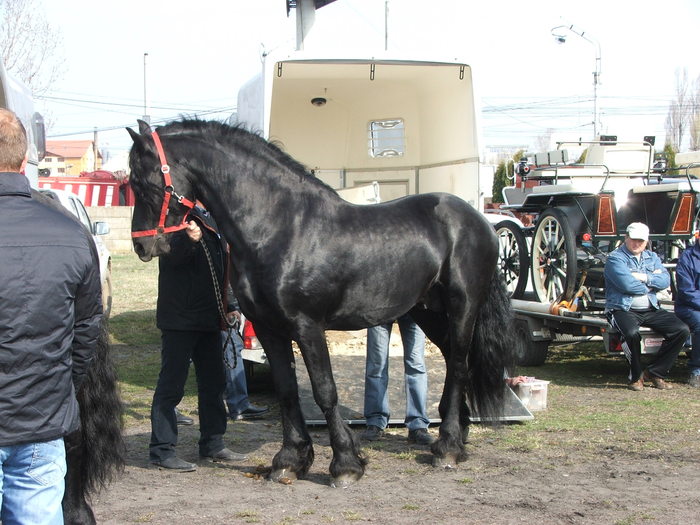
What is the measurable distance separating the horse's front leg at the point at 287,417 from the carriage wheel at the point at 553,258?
14.0 ft

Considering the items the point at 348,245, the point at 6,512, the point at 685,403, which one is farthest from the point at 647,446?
the point at 6,512

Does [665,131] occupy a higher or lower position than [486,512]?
higher

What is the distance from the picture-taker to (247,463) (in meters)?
5.25

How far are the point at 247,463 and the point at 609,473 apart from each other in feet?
7.34

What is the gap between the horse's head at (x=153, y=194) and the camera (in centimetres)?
446

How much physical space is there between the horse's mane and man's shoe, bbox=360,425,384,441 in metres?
2.02

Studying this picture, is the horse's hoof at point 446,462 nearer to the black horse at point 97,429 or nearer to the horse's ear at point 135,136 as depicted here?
the black horse at point 97,429

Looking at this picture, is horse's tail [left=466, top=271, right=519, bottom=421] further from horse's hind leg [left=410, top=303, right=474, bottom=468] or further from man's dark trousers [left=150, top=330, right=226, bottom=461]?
man's dark trousers [left=150, top=330, right=226, bottom=461]

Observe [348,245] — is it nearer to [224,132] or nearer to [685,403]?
[224,132]

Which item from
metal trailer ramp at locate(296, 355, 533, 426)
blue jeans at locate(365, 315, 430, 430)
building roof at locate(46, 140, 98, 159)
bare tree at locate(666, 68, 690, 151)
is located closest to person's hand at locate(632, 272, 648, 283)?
metal trailer ramp at locate(296, 355, 533, 426)

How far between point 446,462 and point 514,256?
4848 mm

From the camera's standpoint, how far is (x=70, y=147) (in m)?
89.8

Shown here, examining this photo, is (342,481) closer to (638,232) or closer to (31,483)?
(31,483)

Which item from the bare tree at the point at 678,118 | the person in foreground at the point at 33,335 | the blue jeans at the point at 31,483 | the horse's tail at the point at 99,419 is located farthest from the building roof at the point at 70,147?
the blue jeans at the point at 31,483
